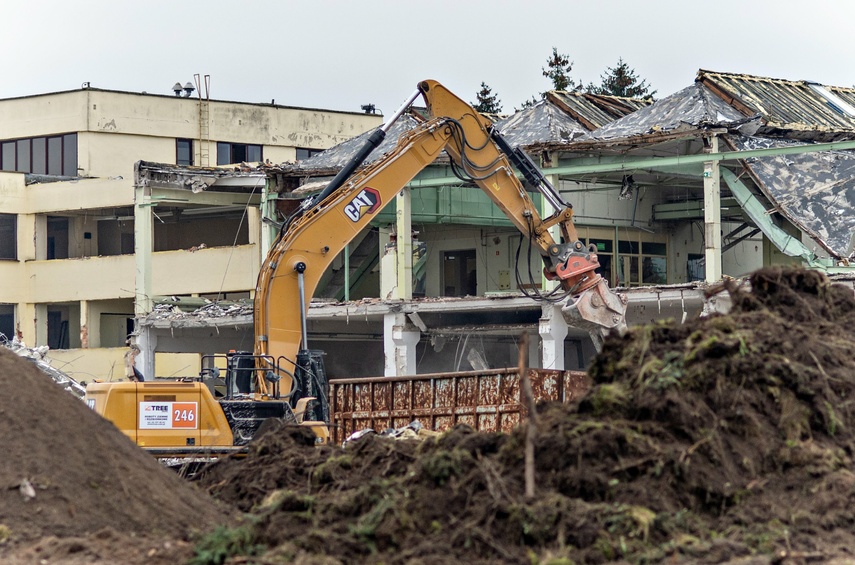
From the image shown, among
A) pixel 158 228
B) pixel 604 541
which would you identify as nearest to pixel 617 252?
pixel 158 228

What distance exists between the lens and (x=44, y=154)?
4894 centimetres

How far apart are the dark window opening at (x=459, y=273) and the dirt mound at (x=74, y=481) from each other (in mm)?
26241

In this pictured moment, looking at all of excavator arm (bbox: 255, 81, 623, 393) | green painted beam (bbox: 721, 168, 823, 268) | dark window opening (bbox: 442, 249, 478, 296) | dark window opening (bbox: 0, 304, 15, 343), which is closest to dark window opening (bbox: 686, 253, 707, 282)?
dark window opening (bbox: 442, 249, 478, 296)

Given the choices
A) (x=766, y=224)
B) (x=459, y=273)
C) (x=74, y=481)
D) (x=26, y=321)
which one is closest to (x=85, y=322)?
(x=26, y=321)

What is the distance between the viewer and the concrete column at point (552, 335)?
95.0ft

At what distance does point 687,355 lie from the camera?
1147 centimetres

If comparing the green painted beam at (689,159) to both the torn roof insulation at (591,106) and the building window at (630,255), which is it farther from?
the building window at (630,255)

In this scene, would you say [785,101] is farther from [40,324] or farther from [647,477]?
[40,324]

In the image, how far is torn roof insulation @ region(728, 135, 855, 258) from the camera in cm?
2766

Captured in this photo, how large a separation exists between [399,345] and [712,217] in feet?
27.1

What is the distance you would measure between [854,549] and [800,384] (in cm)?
184

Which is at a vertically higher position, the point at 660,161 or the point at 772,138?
the point at 772,138

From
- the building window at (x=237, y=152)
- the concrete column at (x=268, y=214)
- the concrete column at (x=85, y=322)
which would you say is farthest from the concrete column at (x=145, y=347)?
the building window at (x=237, y=152)

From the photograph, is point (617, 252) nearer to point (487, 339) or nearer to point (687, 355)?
point (487, 339)
